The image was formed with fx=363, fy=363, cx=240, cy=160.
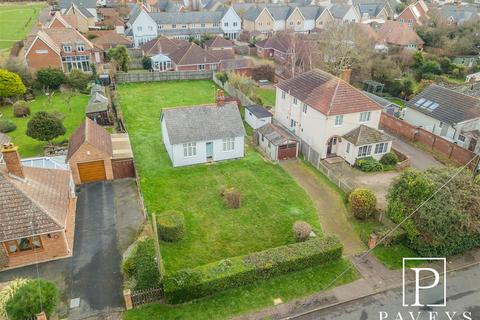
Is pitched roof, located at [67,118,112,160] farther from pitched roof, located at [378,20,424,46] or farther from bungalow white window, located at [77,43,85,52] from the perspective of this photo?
pitched roof, located at [378,20,424,46]

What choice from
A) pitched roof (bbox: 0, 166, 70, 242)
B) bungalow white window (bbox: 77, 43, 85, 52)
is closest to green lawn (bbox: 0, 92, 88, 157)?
bungalow white window (bbox: 77, 43, 85, 52)

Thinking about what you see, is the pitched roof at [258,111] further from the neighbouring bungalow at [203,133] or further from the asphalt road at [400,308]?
the asphalt road at [400,308]

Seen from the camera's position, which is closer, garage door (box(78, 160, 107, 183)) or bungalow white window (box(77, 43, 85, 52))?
garage door (box(78, 160, 107, 183))

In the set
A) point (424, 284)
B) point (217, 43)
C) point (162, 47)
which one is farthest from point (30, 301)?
point (217, 43)

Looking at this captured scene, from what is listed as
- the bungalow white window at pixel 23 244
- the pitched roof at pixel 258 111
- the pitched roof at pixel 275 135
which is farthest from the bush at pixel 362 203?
the bungalow white window at pixel 23 244

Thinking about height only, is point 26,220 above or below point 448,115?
below

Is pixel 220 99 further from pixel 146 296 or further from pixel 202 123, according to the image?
pixel 146 296
